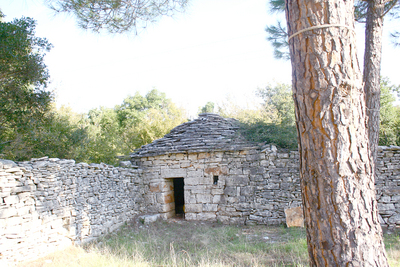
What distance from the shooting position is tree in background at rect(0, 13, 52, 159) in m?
8.31

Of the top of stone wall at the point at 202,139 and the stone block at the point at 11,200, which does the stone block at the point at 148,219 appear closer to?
the top of stone wall at the point at 202,139

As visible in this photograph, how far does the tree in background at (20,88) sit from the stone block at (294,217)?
7933 millimetres

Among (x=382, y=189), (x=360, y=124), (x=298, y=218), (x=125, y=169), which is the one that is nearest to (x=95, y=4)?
(x=125, y=169)

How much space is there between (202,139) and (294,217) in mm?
3555

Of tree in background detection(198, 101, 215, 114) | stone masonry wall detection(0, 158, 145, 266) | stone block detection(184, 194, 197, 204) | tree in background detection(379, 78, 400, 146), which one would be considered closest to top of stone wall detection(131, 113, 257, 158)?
stone block detection(184, 194, 197, 204)

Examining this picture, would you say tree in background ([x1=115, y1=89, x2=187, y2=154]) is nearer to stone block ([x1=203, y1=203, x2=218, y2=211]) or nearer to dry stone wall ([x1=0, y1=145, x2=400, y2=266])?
dry stone wall ([x1=0, y1=145, x2=400, y2=266])

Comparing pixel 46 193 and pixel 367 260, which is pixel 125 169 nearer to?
pixel 46 193

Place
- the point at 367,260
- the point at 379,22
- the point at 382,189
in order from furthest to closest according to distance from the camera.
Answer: the point at 382,189 < the point at 379,22 < the point at 367,260

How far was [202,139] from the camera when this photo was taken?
354 inches

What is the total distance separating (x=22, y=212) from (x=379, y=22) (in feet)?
27.3

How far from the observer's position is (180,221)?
8.63 meters

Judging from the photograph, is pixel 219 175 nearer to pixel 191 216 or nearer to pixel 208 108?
pixel 191 216

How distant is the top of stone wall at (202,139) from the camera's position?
852 cm

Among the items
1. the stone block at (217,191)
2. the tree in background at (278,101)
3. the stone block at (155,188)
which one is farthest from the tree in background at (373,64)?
the tree in background at (278,101)
